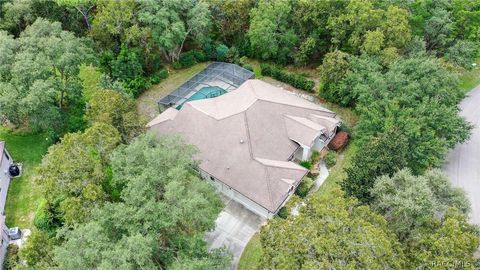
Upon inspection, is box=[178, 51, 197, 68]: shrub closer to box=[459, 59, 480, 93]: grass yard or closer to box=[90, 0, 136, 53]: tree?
box=[90, 0, 136, 53]: tree

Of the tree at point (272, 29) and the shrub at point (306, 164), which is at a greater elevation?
the tree at point (272, 29)

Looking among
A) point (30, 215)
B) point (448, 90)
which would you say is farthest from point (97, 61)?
point (448, 90)

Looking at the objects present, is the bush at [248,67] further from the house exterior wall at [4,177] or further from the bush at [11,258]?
the bush at [11,258]

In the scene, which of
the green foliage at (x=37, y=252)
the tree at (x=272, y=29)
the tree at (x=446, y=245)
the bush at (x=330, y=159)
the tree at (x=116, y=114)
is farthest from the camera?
the tree at (x=272, y=29)

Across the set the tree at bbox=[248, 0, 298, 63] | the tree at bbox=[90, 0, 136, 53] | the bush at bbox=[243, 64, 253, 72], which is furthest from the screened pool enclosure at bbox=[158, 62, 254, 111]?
the tree at bbox=[90, 0, 136, 53]

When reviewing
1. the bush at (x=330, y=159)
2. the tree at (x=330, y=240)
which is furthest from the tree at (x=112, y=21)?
the tree at (x=330, y=240)

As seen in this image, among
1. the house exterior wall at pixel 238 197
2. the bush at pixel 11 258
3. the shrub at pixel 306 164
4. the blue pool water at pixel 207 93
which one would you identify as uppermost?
the blue pool water at pixel 207 93

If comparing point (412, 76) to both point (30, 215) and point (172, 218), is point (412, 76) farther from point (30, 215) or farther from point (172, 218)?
point (30, 215)
